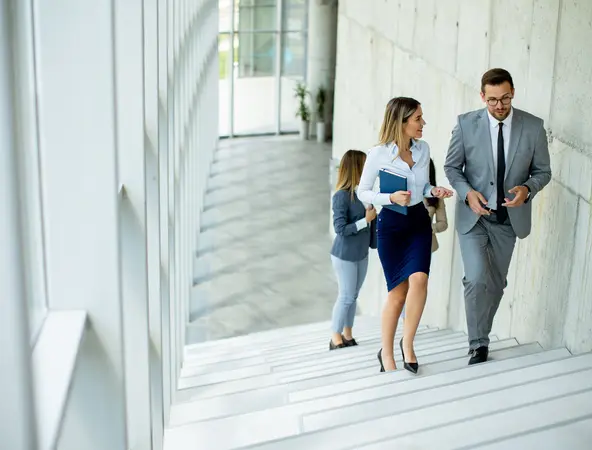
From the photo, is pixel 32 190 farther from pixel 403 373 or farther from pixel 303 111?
pixel 303 111

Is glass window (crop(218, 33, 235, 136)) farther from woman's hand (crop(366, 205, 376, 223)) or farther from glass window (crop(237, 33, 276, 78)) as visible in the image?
woman's hand (crop(366, 205, 376, 223))

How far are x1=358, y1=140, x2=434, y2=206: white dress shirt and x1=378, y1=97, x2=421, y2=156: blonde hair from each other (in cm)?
5

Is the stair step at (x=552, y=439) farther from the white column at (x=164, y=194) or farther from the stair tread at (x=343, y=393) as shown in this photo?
the white column at (x=164, y=194)

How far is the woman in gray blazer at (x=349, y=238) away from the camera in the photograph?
8.13 m

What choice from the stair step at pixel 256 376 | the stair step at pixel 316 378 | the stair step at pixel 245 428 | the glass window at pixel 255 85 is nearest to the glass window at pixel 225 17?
the glass window at pixel 255 85

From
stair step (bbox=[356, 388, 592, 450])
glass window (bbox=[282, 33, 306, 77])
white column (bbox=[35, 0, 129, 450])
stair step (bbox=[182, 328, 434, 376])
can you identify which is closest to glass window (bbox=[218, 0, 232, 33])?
glass window (bbox=[282, 33, 306, 77])

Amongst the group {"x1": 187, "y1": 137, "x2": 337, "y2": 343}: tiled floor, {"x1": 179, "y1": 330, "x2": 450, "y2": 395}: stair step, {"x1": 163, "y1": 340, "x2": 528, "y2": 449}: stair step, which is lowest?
{"x1": 187, "y1": 137, "x2": 337, "y2": 343}: tiled floor

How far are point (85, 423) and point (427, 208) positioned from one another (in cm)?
323

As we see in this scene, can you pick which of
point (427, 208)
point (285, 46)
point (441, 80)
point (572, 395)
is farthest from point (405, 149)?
point (285, 46)

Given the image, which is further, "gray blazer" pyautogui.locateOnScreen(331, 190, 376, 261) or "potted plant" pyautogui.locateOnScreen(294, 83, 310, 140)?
"potted plant" pyautogui.locateOnScreen(294, 83, 310, 140)

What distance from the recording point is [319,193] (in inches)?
889

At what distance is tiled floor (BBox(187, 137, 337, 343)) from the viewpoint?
15.1 metres

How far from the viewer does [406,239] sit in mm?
6750

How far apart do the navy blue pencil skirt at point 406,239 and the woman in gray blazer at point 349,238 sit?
120 cm
